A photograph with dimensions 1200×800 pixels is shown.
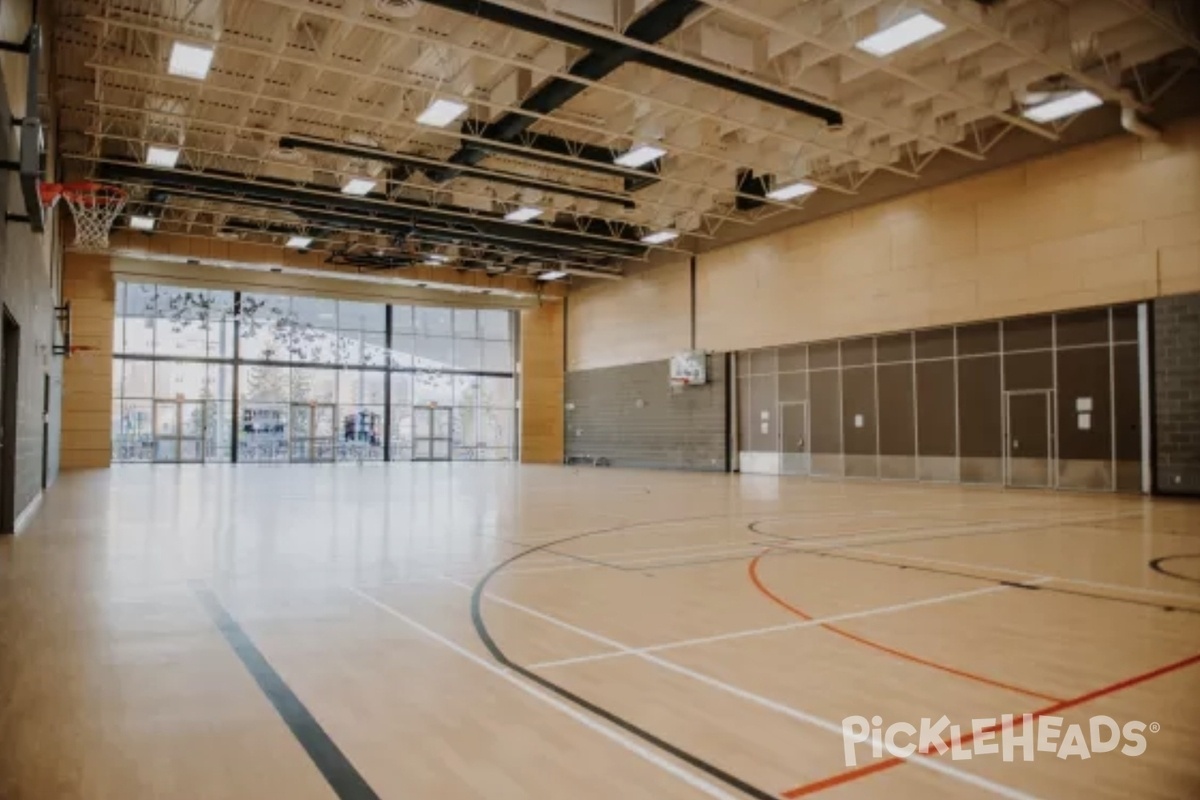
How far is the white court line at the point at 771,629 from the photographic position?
4.57 m

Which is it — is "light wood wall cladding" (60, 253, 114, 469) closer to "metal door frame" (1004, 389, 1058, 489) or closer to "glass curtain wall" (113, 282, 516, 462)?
"glass curtain wall" (113, 282, 516, 462)

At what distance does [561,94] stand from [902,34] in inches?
239

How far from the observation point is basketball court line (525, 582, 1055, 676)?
15.0 feet

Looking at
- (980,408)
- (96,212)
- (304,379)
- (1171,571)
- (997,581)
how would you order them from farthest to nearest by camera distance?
(304,379)
(980,408)
(96,212)
(1171,571)
(997,581)

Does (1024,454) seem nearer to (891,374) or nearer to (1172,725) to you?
(891,374)

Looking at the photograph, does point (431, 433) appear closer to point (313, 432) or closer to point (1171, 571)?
point (313, 432)

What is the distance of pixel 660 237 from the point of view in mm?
25641

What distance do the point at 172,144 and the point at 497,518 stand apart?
1261 centimetres

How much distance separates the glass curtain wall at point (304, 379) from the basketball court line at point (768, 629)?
28.5 meters

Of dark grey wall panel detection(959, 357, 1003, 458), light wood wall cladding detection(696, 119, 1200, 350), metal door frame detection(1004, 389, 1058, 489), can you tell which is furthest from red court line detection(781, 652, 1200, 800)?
dark grey wall panel detection(959, 357, 1003, 458)

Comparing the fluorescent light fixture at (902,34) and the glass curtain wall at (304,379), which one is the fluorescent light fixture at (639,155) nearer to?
the fluorescent light fixture at (902,34)

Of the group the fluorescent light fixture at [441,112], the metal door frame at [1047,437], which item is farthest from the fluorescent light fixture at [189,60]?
the metal door frame at [1047,437]

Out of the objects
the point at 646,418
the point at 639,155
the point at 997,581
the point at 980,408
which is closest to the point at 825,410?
the point at 980,408

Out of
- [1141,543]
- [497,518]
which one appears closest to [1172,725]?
[1141,543]
